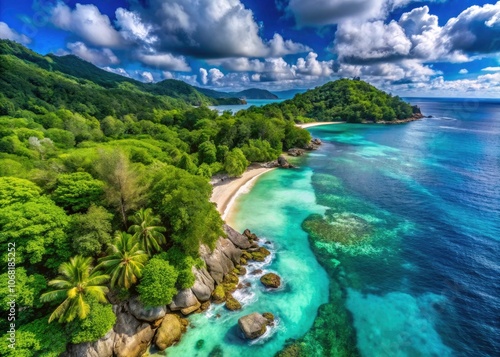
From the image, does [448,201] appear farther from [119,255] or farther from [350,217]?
[119,255]

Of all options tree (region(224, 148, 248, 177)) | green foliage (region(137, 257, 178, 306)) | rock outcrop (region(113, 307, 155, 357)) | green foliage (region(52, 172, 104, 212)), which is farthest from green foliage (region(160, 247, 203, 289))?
tree (region(224, 148, 248, 177))

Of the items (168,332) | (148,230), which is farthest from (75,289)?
(168,332)

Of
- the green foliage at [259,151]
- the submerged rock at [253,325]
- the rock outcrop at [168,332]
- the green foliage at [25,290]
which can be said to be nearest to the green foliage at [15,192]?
the green foliage at [25,290]

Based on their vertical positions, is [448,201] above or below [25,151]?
below

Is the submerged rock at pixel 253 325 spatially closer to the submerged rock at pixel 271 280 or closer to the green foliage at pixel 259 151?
the submerged rock at pixel 271 280

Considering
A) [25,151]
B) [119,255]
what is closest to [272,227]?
[119,255]
